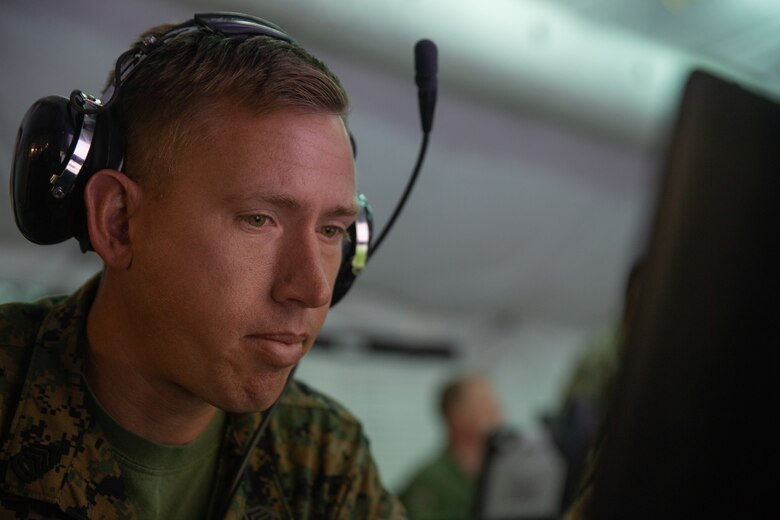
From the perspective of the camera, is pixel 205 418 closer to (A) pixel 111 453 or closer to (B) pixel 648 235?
(A) pixel 111 453

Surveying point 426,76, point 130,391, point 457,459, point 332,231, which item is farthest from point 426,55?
point 457,459

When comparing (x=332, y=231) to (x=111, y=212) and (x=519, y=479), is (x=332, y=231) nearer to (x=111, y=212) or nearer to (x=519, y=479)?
(x=111, y=212)

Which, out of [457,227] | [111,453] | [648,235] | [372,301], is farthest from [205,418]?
[372,301]

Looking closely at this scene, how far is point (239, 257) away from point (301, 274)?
0.21 feet

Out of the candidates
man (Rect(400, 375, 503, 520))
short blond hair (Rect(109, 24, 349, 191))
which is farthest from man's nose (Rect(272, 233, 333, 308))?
man (Rect(400, 375, 503, 520))

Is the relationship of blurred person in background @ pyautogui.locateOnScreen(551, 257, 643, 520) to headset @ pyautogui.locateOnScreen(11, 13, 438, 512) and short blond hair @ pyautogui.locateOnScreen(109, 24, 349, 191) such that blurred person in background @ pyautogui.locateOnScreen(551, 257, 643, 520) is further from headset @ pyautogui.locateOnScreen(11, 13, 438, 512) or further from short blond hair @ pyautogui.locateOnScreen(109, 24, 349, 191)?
headset @ pyautogui.locateOnScreen(11, 13, 438, 512)

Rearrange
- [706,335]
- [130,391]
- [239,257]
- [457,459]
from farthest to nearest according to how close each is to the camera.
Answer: [457,459]
[130,391]
[239,257]
[706,335]

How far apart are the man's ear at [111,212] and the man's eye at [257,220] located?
14cm

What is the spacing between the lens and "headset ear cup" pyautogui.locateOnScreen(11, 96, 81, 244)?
2.63 feet

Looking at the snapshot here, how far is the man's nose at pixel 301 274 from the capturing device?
2.57 feet

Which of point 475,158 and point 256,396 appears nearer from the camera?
point 256,396

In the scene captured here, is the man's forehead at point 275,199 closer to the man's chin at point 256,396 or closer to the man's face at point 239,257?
the man's face at point 239,257

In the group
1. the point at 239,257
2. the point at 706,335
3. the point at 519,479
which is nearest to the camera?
the point at 706,335

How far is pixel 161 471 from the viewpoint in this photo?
91 centimetres
